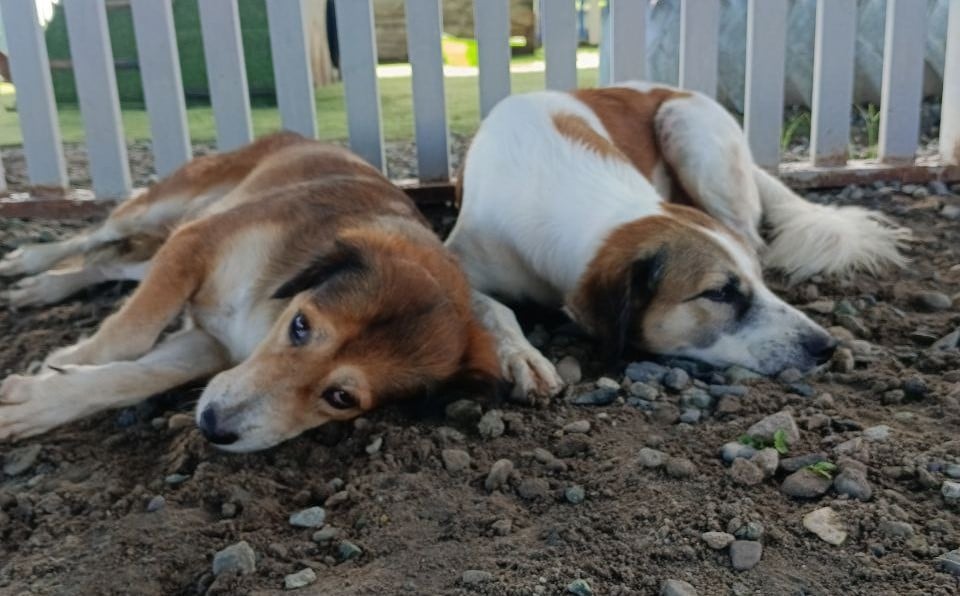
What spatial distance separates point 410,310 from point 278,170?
1450 mm

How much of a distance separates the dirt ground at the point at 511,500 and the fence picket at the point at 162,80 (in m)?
2.35

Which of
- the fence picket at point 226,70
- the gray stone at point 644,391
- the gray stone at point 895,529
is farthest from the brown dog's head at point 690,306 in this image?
the fence picket at point 226,70

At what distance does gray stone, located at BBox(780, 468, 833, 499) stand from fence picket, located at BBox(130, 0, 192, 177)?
3733 millimetres

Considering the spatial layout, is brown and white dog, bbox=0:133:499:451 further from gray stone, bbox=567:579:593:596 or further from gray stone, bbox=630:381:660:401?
gray stone, bbox=567:579:593:596

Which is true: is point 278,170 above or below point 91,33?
below

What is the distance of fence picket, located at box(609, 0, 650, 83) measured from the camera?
5.18m

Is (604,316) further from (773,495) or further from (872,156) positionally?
(872,156)

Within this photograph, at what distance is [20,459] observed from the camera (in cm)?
267

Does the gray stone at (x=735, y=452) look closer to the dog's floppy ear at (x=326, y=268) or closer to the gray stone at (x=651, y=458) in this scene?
the gray stone at (x=651, y=458)

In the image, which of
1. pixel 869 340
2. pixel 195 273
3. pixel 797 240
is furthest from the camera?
pixel 797 240

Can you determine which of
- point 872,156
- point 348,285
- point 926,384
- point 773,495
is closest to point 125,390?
point 348,285

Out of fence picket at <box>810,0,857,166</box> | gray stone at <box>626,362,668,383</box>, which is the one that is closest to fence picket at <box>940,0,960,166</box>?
fence picket at <box>810,0,857,166</box>

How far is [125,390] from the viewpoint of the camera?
116 inches

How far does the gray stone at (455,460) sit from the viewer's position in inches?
100
